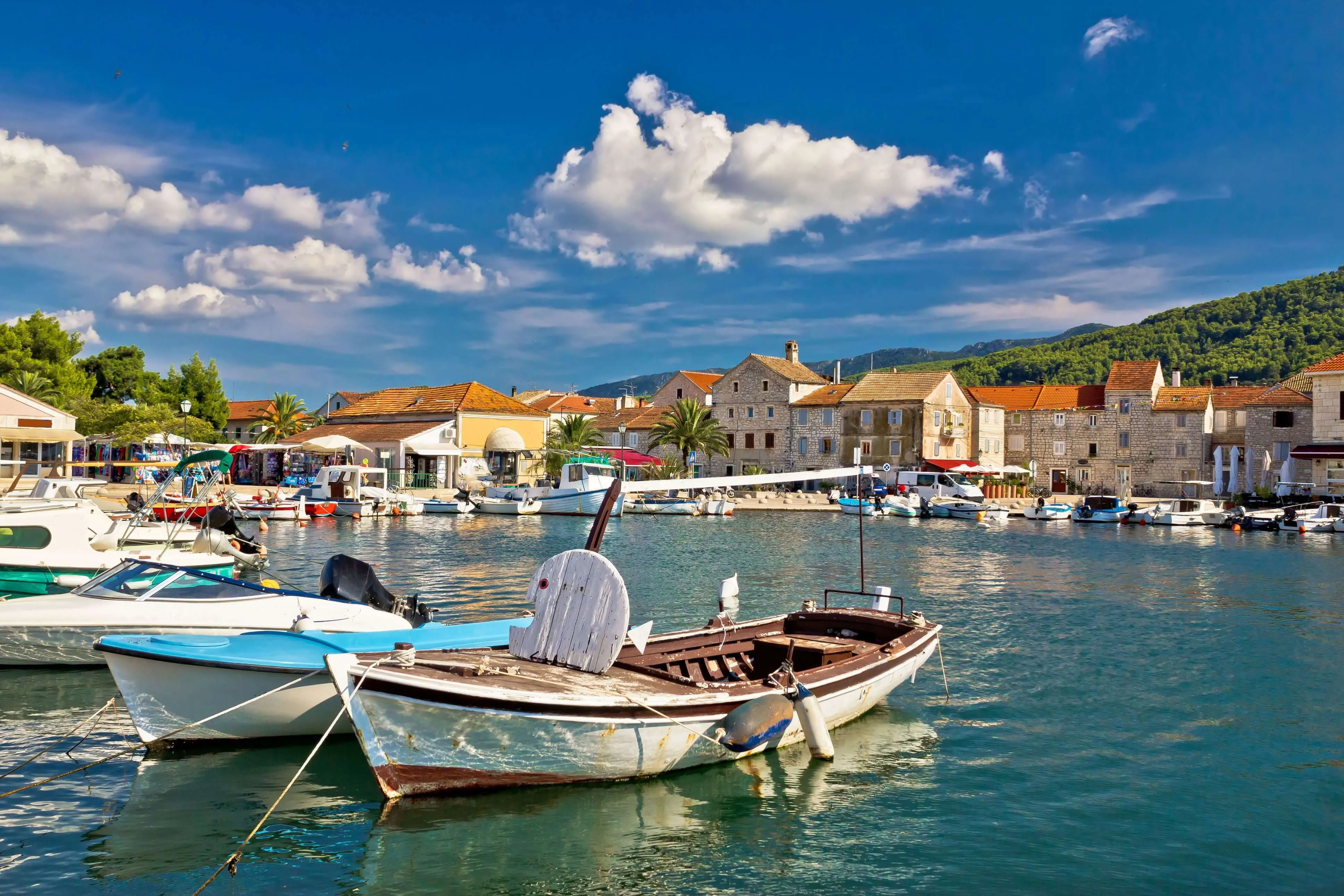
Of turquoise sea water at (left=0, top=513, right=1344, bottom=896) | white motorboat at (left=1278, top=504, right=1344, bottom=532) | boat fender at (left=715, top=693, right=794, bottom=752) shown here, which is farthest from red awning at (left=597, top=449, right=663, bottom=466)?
boat fender at (left=715, top=693, right=794, bottom=752)

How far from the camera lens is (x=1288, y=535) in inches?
1855

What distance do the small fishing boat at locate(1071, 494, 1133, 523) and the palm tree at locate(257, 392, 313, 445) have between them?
58.7 m

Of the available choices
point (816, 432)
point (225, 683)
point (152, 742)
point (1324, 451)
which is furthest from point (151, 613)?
point (816, 432)

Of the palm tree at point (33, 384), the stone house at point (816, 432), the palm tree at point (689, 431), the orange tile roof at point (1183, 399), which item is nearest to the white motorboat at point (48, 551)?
the palm tree at point (33, 384)

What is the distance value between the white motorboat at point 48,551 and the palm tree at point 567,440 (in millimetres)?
44528

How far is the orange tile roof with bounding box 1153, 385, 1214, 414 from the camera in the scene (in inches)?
2744

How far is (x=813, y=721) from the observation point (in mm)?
10547

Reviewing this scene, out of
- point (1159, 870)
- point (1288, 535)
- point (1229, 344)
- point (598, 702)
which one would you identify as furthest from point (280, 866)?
point (1229, 344)

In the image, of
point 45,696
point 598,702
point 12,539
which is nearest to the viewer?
point 598,702

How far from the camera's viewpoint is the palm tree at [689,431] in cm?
7094

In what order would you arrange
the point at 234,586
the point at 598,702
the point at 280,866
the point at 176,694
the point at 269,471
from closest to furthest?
1. the point at 280,866
2. the point at 598,702
3. the point at 176,694
4. the point at 234,586
5. the point at 269,471

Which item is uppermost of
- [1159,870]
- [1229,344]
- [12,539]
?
[1229,344]

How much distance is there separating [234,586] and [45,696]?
2.69 meters

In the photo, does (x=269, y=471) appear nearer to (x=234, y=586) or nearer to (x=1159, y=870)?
(x=234, y=586)
